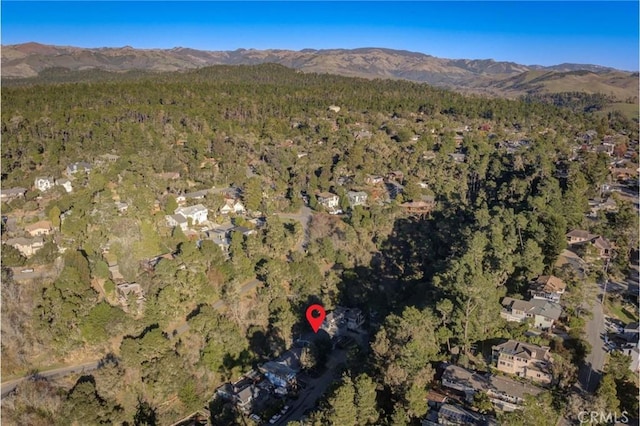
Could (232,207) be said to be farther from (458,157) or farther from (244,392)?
(458,157)

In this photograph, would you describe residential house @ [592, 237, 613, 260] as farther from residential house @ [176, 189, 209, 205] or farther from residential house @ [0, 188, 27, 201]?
residential house @ [0, 188, 27, 201]

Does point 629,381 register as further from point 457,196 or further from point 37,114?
point 37,114

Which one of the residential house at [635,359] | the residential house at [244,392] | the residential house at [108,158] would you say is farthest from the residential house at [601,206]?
the residential house at [108,158]

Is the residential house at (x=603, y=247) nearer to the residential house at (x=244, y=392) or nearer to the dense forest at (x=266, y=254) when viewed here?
the dense forest at (x=266, y=254)

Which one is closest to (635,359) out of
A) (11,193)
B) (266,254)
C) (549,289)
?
(549,289)

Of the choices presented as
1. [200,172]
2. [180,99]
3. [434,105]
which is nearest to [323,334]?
[200,172]
